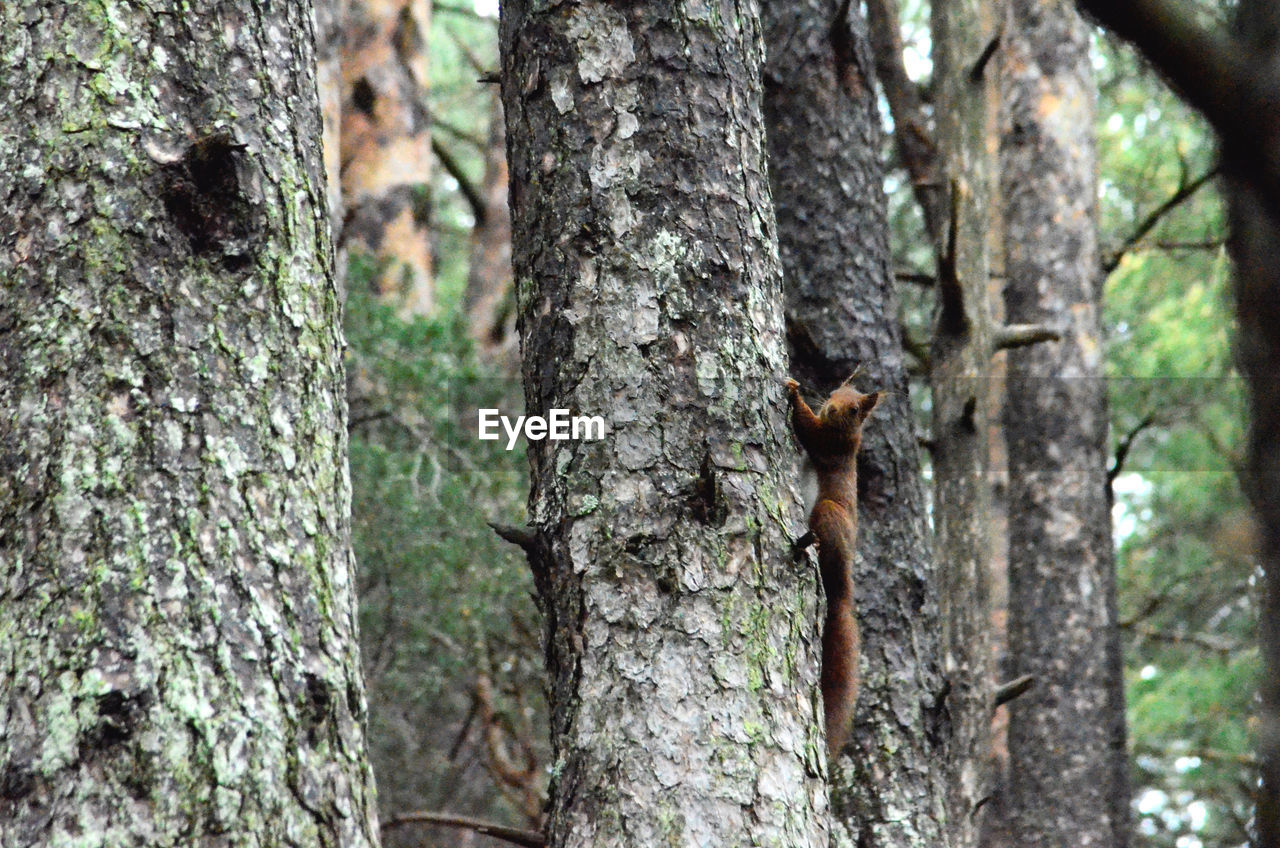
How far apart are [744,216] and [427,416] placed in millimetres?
5661

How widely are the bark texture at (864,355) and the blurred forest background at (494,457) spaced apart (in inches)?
40.4

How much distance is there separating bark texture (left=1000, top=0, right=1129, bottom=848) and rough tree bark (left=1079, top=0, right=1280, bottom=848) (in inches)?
248

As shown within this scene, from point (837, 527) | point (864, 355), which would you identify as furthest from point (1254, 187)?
point (864, 355)

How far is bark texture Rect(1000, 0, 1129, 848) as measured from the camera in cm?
681

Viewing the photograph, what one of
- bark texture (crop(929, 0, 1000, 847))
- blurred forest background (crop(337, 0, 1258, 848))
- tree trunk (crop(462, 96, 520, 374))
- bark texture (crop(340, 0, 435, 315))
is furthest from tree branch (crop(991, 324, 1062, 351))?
tree trunk (crop(462, 96, 520, 374))

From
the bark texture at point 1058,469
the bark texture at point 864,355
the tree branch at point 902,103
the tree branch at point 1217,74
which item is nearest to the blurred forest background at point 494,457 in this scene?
the bark texture at point 1058,469

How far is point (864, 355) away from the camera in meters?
4.17

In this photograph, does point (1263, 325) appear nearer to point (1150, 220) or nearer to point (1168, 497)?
point (1150, 220)

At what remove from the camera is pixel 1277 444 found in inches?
28.5

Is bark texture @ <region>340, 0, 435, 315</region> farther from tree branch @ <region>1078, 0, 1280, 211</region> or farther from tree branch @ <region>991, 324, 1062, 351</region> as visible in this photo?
tree branch @ <region>1078, 0, 1280, 211</region>

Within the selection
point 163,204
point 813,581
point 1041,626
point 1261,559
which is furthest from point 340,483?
A: point 1041,626

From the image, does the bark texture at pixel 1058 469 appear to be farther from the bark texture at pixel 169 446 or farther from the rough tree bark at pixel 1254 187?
the rough tree bark at pixel 1254 187

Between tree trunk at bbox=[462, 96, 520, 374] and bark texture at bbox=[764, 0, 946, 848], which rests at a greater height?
tree trunk at bbox=[462, 96, 520, 374]

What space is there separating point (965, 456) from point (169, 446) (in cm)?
331
